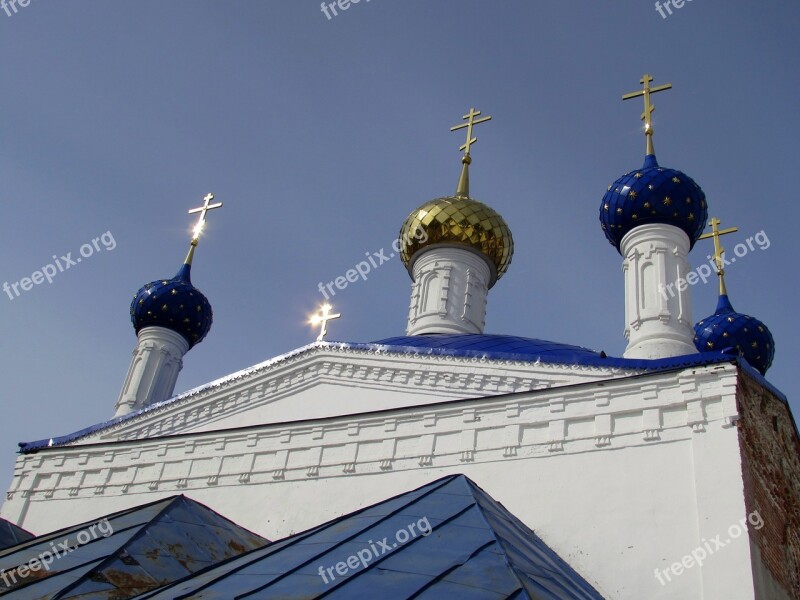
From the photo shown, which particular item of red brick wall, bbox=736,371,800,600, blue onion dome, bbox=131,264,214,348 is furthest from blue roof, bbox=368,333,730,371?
blue onion dome, bbox=131,264,214,348

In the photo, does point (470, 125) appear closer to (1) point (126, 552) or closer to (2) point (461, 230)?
(2) point (461, 230)

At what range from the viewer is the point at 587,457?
678 cm

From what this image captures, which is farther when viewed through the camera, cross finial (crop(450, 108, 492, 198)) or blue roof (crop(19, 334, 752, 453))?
cross finial (crop(450, 108, 492, 198))

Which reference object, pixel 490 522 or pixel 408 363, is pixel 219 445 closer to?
pixel 408 363

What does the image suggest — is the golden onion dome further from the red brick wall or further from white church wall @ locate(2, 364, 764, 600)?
the red brick wall

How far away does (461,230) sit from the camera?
45.1 ft

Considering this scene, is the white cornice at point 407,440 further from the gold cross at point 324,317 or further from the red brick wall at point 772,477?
the gold cross at point 324,317

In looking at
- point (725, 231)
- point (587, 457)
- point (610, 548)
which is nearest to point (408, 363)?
point (587, 457)

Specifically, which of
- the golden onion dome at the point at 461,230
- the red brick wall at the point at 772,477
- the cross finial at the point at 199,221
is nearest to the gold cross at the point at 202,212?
the cross finial at the point at 199,221

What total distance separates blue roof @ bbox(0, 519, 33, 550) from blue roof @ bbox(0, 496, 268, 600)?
1.67 meters

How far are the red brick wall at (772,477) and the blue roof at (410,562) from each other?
1459mm

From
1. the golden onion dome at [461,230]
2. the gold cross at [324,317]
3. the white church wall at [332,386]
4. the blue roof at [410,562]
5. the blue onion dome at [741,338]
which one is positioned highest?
the golden onion dome at [461,230]

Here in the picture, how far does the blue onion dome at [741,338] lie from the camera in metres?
14.3

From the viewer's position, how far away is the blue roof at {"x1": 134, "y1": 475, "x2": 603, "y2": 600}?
4.48 m
